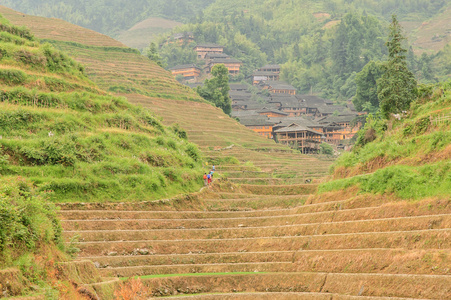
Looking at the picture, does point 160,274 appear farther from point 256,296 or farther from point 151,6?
point 151,6

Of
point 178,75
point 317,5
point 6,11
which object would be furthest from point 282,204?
point 317,5

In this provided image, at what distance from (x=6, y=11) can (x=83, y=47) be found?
17.5 meters

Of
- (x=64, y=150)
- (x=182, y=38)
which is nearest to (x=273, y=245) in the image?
(x=64, y=150)

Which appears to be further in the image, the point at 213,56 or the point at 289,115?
the point at 213,56

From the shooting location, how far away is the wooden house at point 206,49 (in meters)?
120

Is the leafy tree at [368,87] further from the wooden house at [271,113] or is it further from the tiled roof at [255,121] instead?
the wooden house at [271,113]

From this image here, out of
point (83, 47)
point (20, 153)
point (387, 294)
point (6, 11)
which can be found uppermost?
point (6, 11)

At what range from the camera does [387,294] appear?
13000mm

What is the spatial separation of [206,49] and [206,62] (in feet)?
20.5

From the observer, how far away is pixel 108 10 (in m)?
181

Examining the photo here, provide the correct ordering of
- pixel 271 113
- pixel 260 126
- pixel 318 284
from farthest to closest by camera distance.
Answer: 1. pixel 271 113
2. pixel 260 126
3. pixel 318 284

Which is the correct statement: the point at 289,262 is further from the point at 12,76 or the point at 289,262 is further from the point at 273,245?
the point at 12,76

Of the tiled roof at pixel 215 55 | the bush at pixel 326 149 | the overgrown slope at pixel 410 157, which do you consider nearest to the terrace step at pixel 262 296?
the overgrown slope at pixel 410 157

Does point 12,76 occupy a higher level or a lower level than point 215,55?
lower
